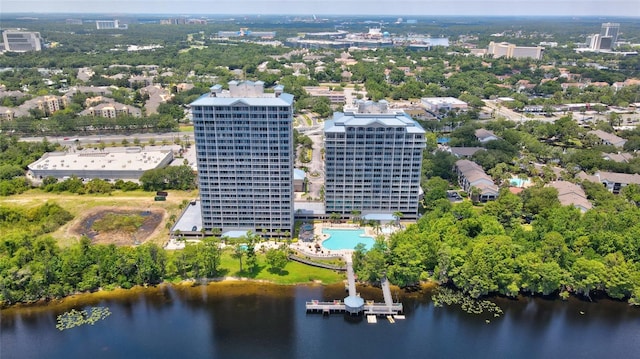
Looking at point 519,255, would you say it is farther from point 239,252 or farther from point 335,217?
point 239,252

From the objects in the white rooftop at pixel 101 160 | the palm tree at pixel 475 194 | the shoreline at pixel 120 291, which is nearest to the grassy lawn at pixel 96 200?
the white rooftop at pixel 101 160

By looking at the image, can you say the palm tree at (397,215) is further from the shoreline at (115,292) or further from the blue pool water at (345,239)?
the shoreline at (115,292)

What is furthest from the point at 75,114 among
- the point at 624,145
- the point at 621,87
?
the point at 621,87

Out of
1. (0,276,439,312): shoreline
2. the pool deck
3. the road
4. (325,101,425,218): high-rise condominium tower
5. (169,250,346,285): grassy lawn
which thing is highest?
(325,101,425,218): high-rise condominium tower

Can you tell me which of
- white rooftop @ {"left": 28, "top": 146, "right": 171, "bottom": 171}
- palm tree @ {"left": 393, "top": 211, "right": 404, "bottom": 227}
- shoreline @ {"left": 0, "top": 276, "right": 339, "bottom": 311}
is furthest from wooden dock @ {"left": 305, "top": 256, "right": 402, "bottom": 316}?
white rooftop @ {"left": 28, "top": 146, "right": 171, "bottom": 171}

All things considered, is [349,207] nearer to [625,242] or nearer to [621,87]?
[625,242]

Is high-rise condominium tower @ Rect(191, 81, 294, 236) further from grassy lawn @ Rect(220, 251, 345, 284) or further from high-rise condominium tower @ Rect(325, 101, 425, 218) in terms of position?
high-rise condominium tower @ Rect(325, 101, 425, 218)
